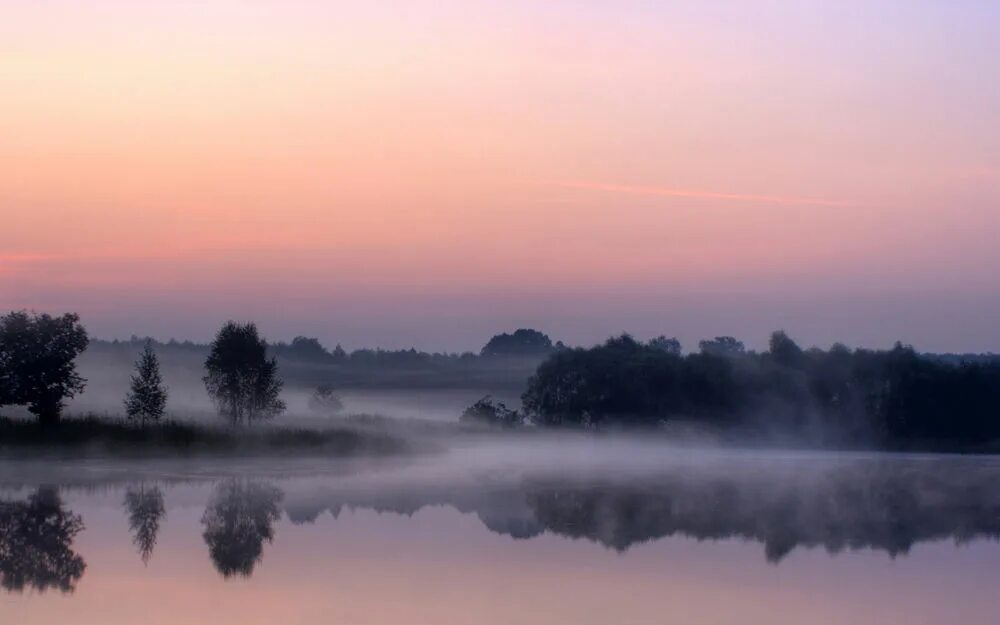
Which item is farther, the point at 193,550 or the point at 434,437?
the point at 434,437

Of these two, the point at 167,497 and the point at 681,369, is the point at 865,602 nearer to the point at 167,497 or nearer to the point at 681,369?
the point at 167,497

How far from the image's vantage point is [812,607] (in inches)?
680

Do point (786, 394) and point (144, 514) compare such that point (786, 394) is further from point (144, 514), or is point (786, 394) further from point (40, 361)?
point (144, 514)

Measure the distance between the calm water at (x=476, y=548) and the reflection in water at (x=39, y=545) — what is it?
0.06 m

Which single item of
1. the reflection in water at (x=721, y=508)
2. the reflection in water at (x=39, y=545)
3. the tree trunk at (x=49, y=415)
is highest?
the tree trunk at (x=49, y=415)

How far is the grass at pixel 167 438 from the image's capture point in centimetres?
4325

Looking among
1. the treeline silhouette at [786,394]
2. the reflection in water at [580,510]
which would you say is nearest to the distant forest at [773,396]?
the treeline silhouette at [786,394]

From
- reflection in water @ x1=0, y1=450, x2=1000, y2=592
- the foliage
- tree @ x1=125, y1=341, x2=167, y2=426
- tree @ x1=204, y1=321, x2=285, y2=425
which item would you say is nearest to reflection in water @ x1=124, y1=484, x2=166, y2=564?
reflection in water @ x1=0, y1=450, x2=1000, y2=592

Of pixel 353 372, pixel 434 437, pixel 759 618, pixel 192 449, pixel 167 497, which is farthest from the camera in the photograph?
pixel 353 372

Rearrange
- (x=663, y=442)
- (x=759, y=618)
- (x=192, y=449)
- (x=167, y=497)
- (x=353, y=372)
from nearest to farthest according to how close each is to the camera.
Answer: (x=759, y=618) < (x=167, y=497) < (x=192, y=449) < (x=663, y=442) < (x=353, y=372)

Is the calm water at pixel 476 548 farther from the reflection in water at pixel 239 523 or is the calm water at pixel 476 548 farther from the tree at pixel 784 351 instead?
the tree at pixel 784 351

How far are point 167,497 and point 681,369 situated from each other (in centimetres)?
4983

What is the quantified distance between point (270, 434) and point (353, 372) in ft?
273

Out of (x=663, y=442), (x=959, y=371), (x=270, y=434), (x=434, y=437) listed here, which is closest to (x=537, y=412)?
(x=663, y=442)
